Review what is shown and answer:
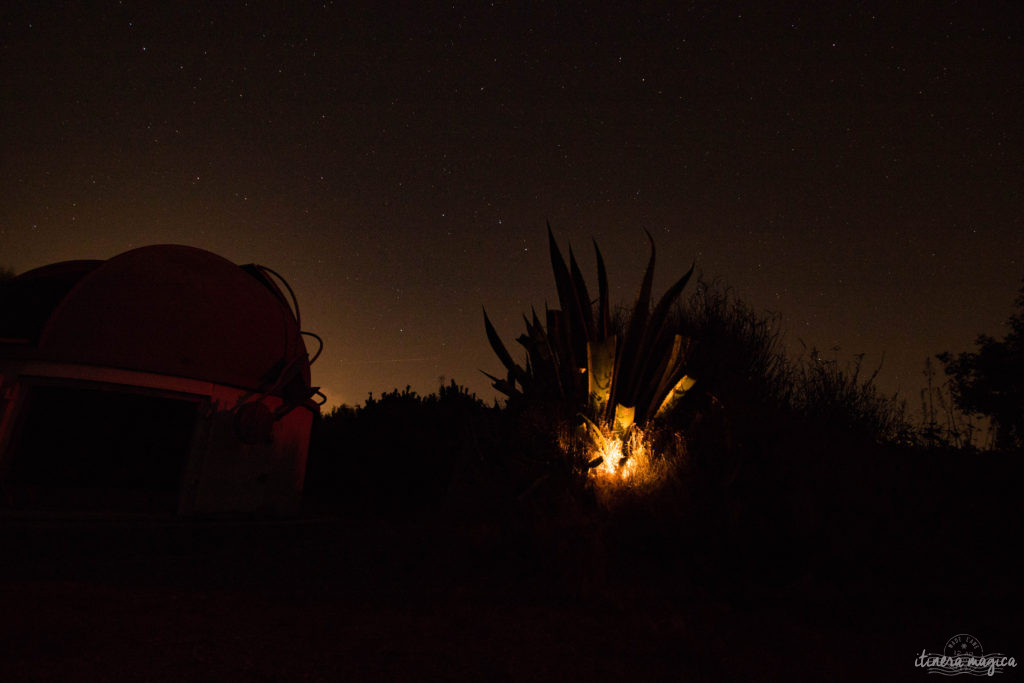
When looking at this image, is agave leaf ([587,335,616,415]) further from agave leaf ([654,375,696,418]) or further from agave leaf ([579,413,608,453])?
agave leaf ([654,375,696,418])

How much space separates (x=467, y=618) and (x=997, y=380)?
1399 centimetres

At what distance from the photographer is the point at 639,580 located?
4477mm

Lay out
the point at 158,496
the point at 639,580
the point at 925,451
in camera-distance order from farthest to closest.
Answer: the point at 158,496 → the point at 925,451 → the point at 639,580

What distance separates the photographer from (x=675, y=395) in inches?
259

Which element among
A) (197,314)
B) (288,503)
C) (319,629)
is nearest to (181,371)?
(197,314)

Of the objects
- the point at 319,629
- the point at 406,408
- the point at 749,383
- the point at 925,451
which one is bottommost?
the point at 319,629

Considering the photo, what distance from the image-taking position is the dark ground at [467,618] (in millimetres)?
2617

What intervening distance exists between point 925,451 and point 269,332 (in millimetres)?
10448

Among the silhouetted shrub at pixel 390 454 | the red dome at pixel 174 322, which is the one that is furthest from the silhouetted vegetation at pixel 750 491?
the silhouetted shrub at pixel 390 454

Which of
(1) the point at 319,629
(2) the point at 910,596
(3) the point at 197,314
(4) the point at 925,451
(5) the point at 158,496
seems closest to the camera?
(1) the point at 319,629

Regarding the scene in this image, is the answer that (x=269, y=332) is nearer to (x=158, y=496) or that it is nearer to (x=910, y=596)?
(x=158, y=496)

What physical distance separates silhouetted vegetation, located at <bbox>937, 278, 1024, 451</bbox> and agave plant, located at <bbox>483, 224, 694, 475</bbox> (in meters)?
9.20

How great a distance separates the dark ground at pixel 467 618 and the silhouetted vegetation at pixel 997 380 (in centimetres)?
907

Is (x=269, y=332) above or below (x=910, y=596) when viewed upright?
above
